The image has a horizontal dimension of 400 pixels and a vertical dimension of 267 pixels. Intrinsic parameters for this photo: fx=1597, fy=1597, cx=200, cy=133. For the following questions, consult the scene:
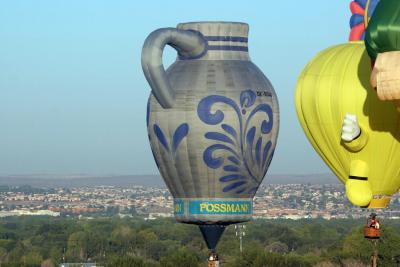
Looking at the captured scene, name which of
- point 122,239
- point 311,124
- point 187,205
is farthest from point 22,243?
point 311,124

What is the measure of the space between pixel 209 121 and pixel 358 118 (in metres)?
12.0

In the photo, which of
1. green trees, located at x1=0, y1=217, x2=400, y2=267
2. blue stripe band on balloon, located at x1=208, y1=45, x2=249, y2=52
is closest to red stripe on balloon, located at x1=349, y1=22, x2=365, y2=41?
blue stripe band on balloon, located at x1=208, y1=45, x2=249, y2=52

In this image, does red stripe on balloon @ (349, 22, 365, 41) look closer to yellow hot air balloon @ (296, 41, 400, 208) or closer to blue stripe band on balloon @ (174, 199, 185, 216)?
yellow hot air balloon @ (296, 41, 400, 208)

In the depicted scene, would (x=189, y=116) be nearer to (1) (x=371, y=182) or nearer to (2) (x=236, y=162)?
(2) (x=236, y=162)

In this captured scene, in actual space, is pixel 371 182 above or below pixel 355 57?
below

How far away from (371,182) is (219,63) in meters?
12.5

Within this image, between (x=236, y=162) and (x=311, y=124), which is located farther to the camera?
(x=236, y=162)

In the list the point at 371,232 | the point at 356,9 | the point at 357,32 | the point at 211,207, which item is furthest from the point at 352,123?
the point at 211,207

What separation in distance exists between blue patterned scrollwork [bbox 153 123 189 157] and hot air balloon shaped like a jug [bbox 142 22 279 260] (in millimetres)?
28

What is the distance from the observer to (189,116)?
4462cm

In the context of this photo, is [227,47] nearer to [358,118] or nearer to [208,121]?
[208,121]

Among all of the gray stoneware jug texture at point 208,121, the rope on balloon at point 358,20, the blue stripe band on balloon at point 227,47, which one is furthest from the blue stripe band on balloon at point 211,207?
the rope on balloon at point 358,20

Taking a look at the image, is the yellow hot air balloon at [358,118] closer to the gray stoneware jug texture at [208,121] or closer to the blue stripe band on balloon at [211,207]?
the gray stoneware jug texture at [208,121]

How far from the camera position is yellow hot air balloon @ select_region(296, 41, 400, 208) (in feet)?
108
